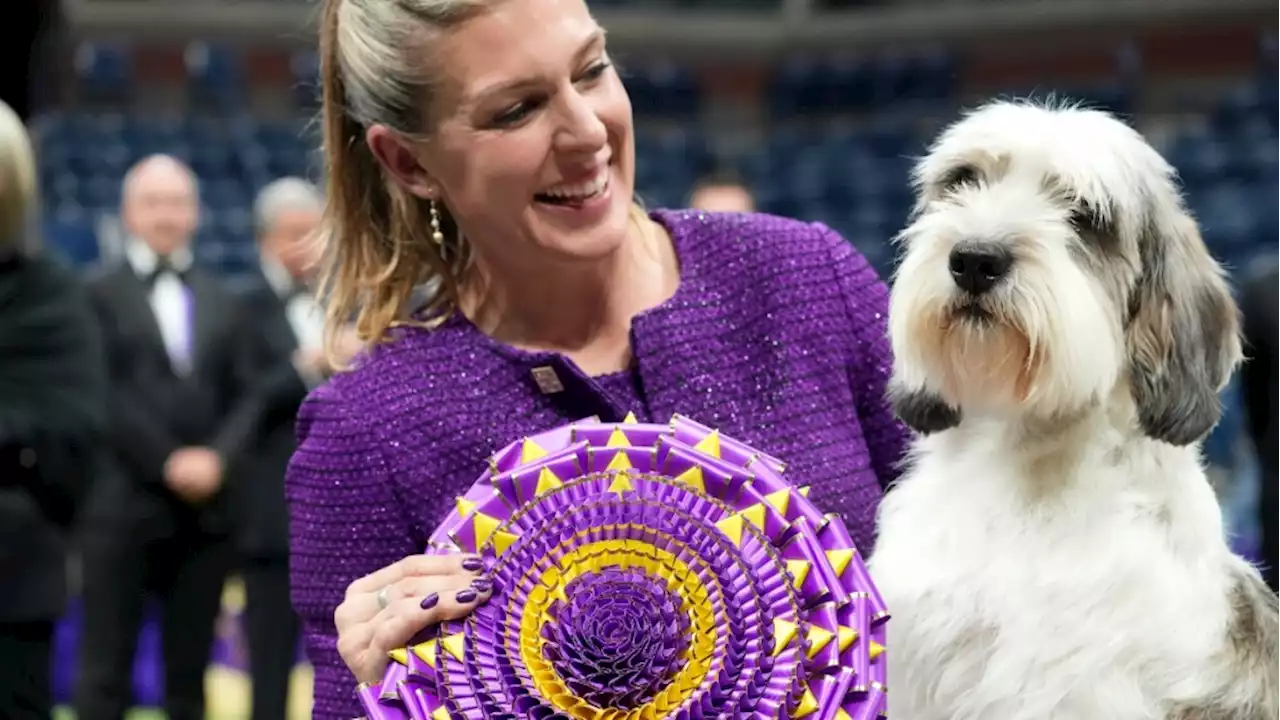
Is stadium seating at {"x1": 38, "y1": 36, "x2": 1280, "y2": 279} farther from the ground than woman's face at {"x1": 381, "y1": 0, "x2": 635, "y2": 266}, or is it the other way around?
woman's face at {"x1": 381, "y1": 0, "x2": 635, "y2": 266}

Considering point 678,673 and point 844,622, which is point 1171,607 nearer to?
point 844,622

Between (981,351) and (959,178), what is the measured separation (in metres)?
0.26

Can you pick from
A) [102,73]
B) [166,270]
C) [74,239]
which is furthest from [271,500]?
[102,73]

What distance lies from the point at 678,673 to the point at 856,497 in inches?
15.6

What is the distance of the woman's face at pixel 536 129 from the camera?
1.80 m

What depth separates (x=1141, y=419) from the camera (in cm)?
160

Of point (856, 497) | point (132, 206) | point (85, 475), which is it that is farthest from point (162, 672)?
point (856, 497)

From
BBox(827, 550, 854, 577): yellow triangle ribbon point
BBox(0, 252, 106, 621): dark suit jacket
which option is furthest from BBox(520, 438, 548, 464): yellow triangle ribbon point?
BBox(0, 252, 106, 621): dark suit jacket

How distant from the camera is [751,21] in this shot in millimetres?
14500

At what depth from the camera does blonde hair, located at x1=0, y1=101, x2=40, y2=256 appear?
10.2 ft

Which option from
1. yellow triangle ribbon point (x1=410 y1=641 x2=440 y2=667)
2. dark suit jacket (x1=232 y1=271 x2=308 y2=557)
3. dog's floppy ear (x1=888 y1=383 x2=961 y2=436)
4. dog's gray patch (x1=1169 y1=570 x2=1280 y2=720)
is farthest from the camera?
dark suit jacket (x1=232 y1=271 x2=308 y2=557)

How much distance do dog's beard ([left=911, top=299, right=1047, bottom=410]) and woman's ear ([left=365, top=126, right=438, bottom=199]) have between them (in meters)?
0.73

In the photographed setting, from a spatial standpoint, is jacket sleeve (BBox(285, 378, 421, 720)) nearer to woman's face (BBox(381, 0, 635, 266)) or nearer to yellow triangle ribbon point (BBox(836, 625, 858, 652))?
woman's face (BBox(381, 0, 635, 266))

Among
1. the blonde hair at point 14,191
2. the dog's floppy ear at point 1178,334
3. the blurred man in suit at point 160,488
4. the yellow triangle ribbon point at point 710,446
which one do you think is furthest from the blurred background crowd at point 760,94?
the dog's floppy ear at point 1178,334
